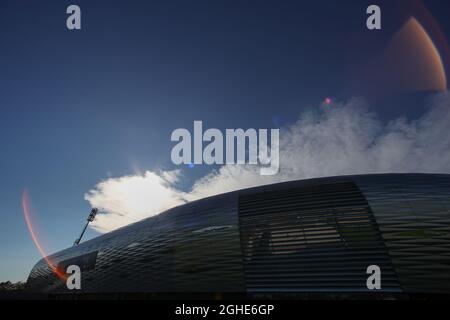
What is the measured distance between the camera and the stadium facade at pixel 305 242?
10.8 metres

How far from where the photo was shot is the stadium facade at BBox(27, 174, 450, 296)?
10812mm

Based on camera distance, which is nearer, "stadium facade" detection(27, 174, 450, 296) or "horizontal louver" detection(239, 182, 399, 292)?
"stadium facade" detection(27, 174, 450, 296)

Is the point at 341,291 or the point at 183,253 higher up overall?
the point at 183,253

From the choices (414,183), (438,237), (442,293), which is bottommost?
(442,293)

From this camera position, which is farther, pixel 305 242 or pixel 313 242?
pixel 305 242

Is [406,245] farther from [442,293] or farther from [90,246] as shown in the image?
[90,246]

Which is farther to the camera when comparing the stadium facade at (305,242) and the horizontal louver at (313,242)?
the horizontal louver at (313,242)

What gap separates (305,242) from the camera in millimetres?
12648

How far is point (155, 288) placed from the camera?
14.8 metres

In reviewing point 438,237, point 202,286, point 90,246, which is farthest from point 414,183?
point 90,246
